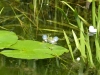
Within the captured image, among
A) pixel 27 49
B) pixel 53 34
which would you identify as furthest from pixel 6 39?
pixel 53 34

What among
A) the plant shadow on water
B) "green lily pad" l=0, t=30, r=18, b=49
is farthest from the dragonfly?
"green lily pad" l=0, t=30, r=18, b=49

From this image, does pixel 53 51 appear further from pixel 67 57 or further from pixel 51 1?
pixel 51 1

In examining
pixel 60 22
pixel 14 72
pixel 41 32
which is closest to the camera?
pixel 14 72

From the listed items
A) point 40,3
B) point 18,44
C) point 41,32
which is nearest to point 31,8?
point 40,3

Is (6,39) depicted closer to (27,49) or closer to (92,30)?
(27,49)

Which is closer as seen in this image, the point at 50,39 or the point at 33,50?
the point at 33,50

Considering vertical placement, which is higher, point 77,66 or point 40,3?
point 40,3

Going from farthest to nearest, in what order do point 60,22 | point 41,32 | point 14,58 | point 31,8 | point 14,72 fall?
point 31,8
point 60,22
point 41,32
point 14,58
point 14,72

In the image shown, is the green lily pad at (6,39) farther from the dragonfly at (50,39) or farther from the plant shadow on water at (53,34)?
the dragonfly at (50,39)
